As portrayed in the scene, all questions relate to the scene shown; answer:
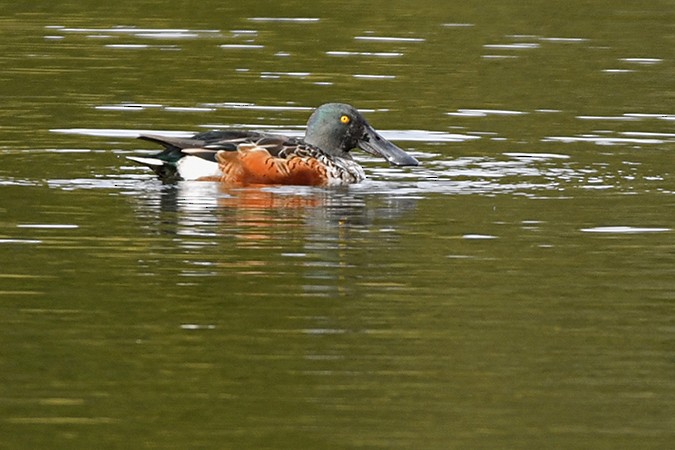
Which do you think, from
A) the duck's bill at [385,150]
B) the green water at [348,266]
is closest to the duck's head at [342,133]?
the duck's bill at [385,150]

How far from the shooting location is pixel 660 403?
8727 millimetres

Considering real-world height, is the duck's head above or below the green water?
above

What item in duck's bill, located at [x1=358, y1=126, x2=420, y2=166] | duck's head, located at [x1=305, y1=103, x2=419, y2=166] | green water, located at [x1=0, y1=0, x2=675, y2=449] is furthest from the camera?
duck's head, located at [x1=305, y1=103, x2=419, y2=166]

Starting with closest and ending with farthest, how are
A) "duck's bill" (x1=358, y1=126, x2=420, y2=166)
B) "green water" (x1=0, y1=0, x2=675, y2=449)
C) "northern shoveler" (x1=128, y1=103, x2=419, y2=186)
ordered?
"green water" (x1=0, y1=0, x2=675, y2=449)
"northern shoveler" (x1=128, y1=103, x2=419, y2=186)
"duck's bill" (x1=358, y1=126, x2=420, y2=166)

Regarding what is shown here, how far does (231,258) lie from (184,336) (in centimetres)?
212

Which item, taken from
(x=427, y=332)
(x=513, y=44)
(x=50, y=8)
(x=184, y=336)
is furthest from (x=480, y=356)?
(x=50, y=8)

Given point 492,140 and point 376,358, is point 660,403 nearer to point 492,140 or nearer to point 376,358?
point 376,358

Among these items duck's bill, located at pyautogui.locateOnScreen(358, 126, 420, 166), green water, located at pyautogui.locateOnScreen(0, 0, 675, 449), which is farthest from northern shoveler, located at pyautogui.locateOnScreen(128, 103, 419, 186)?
duck's bill, located at pyautogui.locateOnScreen(358, 126, 420, 166)

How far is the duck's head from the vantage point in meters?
16.3

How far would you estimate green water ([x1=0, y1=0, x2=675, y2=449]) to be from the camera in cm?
849

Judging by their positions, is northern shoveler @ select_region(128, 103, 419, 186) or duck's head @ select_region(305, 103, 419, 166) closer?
northern shoveler @ select_region(128, 103, 419, 186)

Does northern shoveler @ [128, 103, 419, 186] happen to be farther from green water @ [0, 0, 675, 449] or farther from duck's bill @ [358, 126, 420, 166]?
duck's bill @ [358, 126, 420, 166]

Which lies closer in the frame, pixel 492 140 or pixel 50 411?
pixel 50 411

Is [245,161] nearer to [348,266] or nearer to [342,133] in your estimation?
[342,133]
